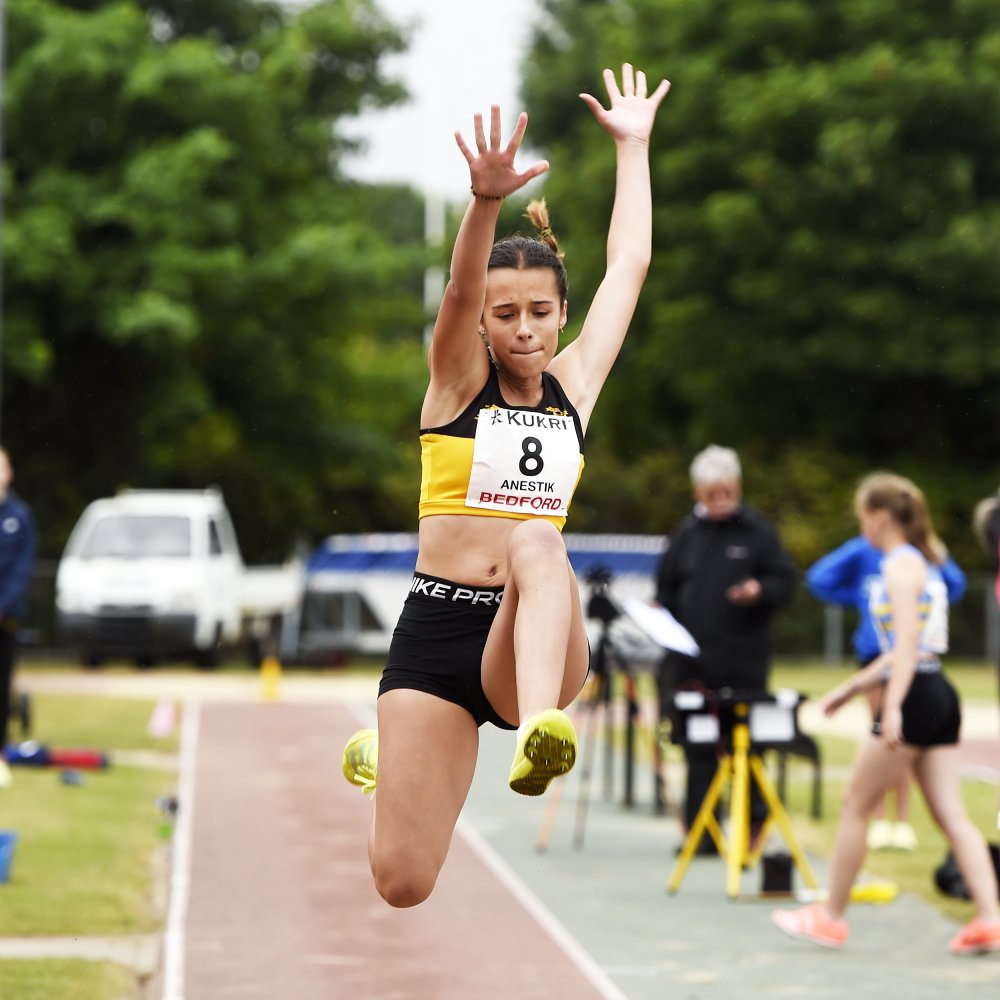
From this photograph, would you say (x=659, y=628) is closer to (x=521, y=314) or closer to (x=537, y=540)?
(x=521, y=314)

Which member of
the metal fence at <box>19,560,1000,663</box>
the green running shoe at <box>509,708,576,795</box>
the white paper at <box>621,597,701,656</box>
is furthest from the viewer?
the metal fence at <box>19,560,1000,663</box>

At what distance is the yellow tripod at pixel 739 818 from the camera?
10062mm

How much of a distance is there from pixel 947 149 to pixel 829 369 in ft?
15.3

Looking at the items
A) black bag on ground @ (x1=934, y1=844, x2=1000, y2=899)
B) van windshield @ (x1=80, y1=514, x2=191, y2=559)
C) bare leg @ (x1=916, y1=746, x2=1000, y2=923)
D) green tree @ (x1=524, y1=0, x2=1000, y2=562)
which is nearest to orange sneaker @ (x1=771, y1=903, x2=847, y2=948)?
bare leg @ (x1=916, y1=746, x2=1000, y2=923)

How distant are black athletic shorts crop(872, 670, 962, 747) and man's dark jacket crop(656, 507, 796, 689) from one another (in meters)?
2.57

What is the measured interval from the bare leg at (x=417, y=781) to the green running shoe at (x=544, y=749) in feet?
1.49

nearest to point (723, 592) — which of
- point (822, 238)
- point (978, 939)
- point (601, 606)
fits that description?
point (601, 606)

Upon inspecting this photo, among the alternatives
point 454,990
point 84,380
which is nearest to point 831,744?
point 454,990

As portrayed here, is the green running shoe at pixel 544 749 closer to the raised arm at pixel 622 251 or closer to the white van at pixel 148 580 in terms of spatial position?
the raised arm at pixel 622 251

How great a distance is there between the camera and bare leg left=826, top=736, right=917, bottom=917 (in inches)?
332

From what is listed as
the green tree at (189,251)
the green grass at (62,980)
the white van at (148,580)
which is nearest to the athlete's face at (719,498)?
the green grass at (62,980)

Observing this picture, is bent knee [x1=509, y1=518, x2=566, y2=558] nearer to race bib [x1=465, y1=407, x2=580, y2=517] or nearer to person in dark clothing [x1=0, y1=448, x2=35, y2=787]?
race bib [x1=465, y1=407, x2=580, y2=517]

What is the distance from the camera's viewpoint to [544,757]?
482 cm

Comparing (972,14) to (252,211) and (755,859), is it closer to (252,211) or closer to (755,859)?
(252,211)
